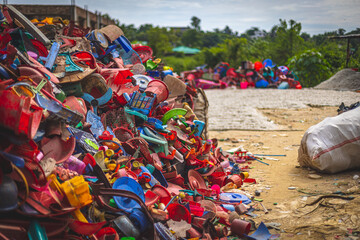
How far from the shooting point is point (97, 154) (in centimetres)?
293

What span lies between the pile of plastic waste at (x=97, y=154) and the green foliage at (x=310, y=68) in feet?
47.9

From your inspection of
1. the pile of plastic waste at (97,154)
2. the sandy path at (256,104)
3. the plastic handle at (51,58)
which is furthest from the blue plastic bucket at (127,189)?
the sandy path at (256,104)

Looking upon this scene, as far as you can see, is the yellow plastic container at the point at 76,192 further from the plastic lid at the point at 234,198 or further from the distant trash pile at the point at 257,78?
the distant trash pile at the point at 257,78

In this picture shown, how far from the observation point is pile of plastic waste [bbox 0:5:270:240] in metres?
2.07

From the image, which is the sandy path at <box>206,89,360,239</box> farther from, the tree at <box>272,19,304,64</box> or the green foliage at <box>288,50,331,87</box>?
the tree at <box>272,19,304,64</box>

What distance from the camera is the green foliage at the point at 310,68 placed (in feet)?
57.2

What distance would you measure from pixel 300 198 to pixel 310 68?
52.0 feet

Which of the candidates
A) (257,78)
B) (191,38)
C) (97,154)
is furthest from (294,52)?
(191,38)

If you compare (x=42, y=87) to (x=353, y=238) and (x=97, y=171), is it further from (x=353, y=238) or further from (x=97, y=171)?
(x=353, y=238)

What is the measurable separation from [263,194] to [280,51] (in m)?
19.6

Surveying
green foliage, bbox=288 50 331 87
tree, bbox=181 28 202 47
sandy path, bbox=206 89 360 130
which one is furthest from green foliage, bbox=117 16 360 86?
tree, bbox=181 28 202 47

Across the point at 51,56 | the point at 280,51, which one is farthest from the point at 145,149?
the point at 280,51

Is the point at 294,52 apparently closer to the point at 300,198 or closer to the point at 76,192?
the point at 300,198

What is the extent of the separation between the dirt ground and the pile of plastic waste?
0.77 ft
